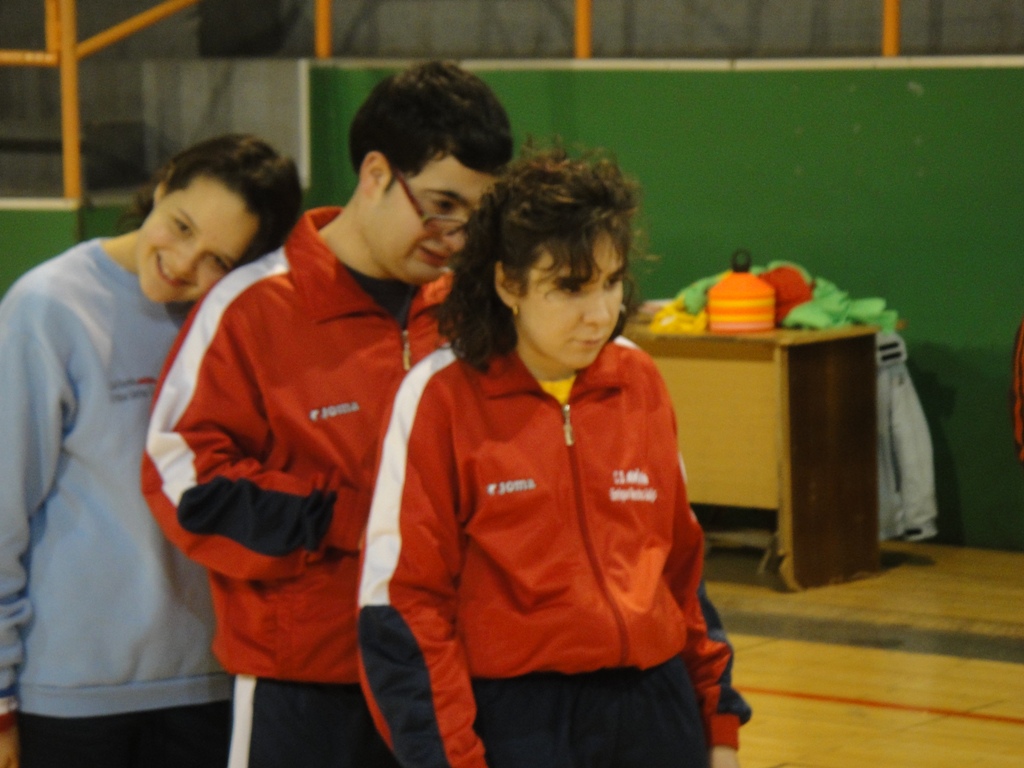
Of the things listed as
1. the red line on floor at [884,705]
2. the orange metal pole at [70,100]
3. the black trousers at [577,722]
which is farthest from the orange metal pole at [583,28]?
the black trousers at [577,722]

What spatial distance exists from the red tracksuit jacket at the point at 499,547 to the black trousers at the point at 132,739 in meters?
0.51

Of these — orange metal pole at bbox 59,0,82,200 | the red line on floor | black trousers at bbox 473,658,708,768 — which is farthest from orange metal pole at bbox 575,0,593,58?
black trousers at bbox 473,658,708,768

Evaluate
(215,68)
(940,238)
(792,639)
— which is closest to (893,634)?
(792,639)

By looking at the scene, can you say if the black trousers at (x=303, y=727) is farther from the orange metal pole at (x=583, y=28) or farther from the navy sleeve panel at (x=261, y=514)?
the orange metal pole at (x=583, y=28)

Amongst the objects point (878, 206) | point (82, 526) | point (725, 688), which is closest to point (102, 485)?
point (82, 526)

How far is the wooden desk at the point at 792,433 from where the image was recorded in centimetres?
529

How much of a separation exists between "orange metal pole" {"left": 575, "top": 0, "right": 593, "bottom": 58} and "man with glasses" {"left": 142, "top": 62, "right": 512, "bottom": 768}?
448 centimetres

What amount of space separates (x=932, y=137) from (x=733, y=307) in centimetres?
115

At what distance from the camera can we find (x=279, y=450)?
2.01 meters

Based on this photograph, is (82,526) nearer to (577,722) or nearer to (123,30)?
(577,722)

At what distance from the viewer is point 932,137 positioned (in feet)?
19.1

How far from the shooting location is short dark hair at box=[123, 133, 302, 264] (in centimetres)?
213

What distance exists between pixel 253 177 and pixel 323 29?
4955 mm

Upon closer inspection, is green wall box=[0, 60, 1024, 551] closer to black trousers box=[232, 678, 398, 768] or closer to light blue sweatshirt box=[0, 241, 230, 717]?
light blue sweatshirt box=[0, 241, 230, 717]
